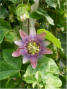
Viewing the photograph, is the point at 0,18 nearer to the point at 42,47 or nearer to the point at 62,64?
the point at 42,47

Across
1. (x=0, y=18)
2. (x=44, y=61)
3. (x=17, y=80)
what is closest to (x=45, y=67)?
(x=44, y=61)

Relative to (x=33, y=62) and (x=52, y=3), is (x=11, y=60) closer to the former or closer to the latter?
(x=33, y=62)

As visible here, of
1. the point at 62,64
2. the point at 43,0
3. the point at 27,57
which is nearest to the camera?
the point at 27,57

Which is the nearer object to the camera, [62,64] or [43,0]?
[43,0]

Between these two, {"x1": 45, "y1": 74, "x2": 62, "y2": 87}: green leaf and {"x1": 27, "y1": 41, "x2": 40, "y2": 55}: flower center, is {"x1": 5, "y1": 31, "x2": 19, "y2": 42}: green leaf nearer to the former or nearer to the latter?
{"x1": 27, "y1": 41, "x2": 40, "y2": 55}: flower center

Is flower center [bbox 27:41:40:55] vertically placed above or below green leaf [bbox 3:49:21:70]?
above

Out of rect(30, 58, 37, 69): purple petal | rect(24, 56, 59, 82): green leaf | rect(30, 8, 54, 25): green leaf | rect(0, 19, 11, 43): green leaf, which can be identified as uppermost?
rect(30, 8, 54, 25): green leaf

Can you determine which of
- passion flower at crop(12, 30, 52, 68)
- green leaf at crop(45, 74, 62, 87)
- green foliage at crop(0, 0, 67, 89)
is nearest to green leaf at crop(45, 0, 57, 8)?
green foliage at crop(0, 0, 67, 89)

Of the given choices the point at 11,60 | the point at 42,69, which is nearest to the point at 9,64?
the point at 11,60

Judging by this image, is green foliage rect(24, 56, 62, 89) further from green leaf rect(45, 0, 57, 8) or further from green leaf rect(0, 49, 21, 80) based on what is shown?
green leaf rect(45, 0, 57, 8)
